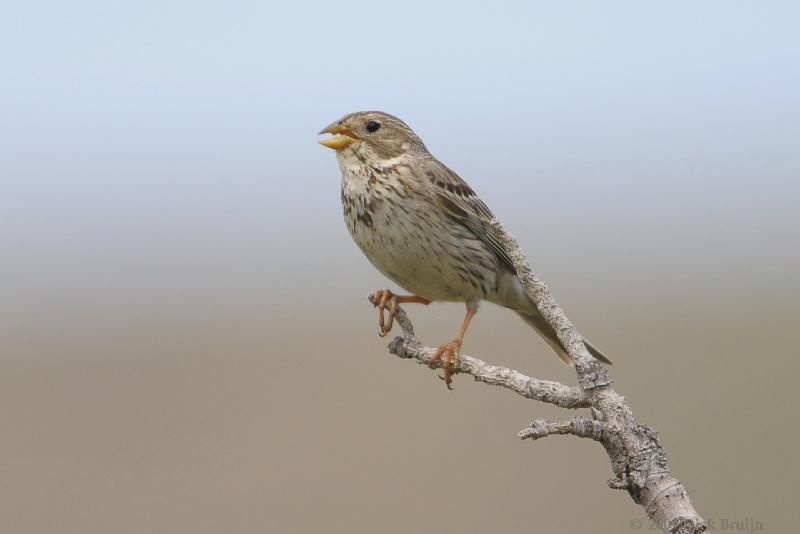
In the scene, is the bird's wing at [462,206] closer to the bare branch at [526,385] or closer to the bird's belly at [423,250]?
the bird's belly at [423,250]

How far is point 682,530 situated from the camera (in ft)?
8.22

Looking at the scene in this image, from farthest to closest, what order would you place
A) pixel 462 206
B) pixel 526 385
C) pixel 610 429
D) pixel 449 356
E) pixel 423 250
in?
1. pixel 462 206
2. pixel 423 250
3. pixel 449 356
4. pixel 526 385
5. pixel 610 429

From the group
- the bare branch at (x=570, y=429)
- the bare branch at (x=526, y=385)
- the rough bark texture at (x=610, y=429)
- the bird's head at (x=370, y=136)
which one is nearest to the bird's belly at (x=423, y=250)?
the bird's head at (x=370, y=136)

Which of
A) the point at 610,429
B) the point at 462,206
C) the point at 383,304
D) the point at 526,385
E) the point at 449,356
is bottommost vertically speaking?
the point at 610,429

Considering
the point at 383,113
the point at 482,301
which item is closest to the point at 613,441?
the point at 482,301

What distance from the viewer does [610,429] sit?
9.97 ft

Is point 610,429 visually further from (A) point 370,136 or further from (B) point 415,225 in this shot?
(A) point 370,136

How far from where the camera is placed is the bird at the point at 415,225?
21.5ft

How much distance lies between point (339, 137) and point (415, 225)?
931mm

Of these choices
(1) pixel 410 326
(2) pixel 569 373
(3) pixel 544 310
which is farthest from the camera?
(2) pixel 569 373

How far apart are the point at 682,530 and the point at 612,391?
70 cm

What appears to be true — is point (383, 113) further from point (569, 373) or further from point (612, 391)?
point (569, 373)

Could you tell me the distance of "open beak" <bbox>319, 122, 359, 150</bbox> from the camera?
6.95 m

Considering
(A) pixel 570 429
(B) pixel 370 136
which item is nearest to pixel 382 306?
(B) pixel 370 136
